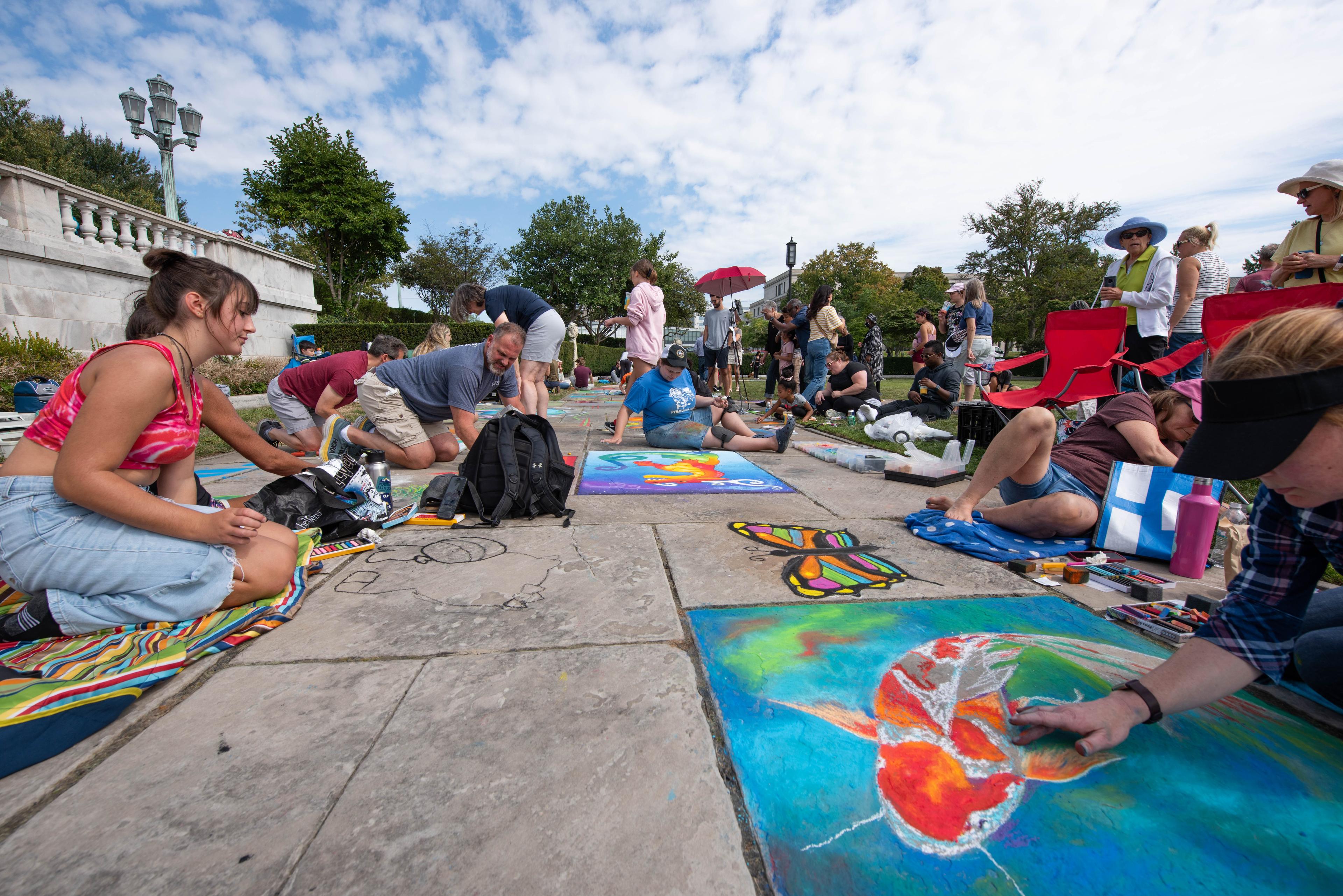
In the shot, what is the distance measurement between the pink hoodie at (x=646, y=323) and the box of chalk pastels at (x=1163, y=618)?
16.6 feet

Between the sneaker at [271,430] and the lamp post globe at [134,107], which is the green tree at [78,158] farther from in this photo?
the sneaker at [271,430]

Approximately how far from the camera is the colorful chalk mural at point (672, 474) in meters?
3.80

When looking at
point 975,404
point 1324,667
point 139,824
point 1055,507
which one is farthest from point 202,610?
point 975,404

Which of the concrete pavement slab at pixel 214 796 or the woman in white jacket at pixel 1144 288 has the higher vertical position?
the woman in white jacket at pixel 1144 288

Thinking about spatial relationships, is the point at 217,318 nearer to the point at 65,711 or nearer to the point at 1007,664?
the point at 65,711

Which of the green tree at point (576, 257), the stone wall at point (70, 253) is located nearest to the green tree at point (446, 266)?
the green tree at point (576, 257)

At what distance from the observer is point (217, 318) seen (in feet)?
6.27

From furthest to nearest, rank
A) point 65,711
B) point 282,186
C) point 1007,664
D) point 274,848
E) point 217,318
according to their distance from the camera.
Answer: point 282,186, point 217,318, point 1007,664, point 65,711, point 274,848

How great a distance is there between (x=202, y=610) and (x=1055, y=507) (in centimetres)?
339

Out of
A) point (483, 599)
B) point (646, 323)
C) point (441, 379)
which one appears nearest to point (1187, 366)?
point (646, 323)

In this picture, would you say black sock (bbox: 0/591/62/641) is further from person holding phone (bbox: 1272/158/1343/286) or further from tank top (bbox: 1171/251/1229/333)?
tank top (bbox: 1171/251/1229/333)

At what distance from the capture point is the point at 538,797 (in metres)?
1.09

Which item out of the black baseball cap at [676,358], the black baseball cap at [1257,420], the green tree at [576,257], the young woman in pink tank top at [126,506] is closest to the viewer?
the black baseball cap at [1257,420]

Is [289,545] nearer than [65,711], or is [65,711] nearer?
[65,711]
